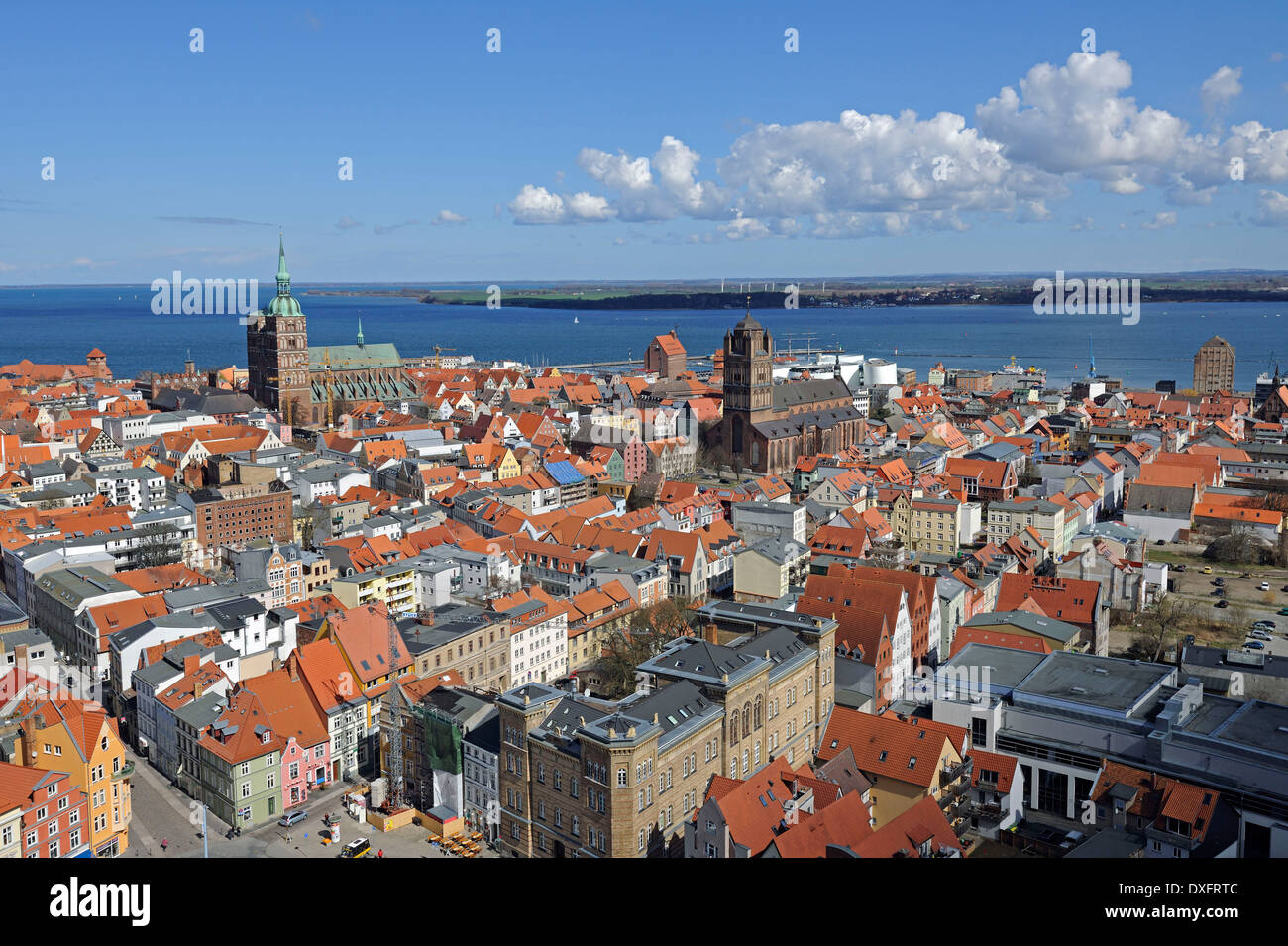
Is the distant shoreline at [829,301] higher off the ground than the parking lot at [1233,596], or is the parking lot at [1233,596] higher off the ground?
the distant shoreline at [829,301]

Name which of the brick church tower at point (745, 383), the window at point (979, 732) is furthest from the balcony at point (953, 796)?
the brick church tower at point (745, 383)

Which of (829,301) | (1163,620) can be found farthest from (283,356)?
(829,301)

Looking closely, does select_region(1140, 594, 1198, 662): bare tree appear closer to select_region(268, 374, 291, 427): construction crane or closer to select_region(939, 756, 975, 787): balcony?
select_region(939, 756, 975, 787): balcony

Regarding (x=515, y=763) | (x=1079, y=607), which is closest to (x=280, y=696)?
(x=515, y=763)

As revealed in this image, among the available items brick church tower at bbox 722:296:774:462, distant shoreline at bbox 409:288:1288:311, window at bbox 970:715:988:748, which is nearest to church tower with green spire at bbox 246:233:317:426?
brick church tower at bbox 722:296:774:462

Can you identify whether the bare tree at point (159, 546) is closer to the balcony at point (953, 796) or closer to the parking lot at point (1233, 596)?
the balcony at point (953, 796)
